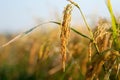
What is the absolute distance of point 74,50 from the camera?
128 inches

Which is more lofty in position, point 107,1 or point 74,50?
point 107,1

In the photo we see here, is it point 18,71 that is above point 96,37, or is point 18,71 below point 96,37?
below

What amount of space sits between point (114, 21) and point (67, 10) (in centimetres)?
32

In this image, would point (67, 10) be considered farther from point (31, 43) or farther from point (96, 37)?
point (31, 43)

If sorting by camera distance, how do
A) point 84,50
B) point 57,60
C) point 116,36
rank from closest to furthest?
point 116,36 → point 84,50 → point 57,60

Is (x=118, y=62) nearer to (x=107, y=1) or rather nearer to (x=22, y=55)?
(x=107, y=1)

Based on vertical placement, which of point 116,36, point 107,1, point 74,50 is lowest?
point 74,50

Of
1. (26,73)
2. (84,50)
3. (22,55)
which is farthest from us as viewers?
(22,55)

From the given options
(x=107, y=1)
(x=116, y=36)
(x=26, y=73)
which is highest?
(x=107, y=1)

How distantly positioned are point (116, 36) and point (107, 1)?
16 cm

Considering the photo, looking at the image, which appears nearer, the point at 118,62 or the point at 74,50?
the point at 118,62

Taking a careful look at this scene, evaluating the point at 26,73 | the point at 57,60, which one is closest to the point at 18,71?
the point at 26,73

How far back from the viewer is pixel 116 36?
1.87 meters

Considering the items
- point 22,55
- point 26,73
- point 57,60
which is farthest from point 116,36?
point 22,55
